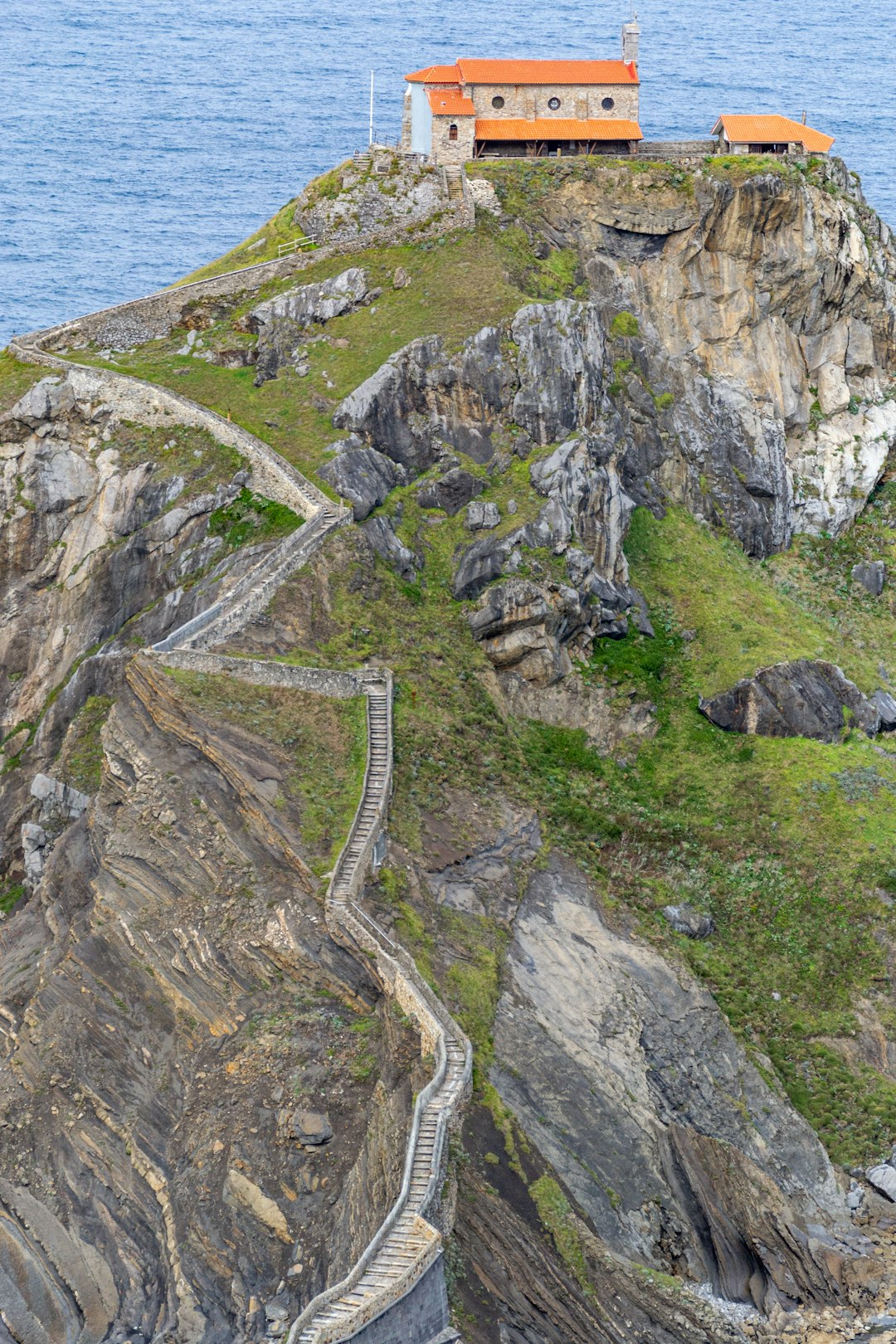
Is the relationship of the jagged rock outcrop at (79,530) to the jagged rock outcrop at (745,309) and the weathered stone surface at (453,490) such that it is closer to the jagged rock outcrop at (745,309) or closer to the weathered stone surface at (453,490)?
the weathered stone surface at (453,490)

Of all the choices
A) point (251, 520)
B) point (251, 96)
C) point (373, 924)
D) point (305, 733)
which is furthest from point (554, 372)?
point (251, 96)

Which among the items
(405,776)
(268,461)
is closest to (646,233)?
(268,461)

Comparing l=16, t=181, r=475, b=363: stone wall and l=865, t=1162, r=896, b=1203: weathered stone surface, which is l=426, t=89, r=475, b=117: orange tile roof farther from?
l=865, t=1162, r=896, b=1203: weathered stone surface

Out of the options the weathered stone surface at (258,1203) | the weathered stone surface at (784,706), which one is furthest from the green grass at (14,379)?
the weathered stone surface at (258,1203)

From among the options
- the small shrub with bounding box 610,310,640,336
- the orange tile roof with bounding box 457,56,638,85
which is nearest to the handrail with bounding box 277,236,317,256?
the orange tile roof with bounding box 457,56,638,85

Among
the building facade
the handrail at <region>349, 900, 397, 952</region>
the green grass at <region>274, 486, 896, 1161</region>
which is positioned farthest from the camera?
the building facade

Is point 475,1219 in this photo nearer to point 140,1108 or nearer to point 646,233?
point 140,1108
